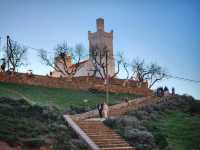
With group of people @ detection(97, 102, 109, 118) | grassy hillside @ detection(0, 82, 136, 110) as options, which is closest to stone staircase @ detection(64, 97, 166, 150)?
group of people @ detection(97, 102, 109, 118)

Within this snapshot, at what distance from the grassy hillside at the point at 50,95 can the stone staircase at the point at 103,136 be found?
29.9ft

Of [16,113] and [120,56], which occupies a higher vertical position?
[120,56]

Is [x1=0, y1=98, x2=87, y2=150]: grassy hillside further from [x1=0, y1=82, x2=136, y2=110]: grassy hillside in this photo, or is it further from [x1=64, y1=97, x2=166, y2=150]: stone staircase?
[x1=0, y1=82, x2=136, y2=110]: grassy hillside

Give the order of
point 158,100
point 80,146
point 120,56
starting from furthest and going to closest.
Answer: point 120,56 < point 158,100 < point 80,146

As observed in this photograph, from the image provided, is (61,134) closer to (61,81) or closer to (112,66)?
(61,81)

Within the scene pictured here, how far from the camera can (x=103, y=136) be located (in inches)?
883

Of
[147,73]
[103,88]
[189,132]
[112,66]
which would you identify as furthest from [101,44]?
[189,132]

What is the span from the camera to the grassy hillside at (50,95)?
3544cm

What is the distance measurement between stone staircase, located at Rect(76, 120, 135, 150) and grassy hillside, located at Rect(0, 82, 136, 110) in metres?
9.11

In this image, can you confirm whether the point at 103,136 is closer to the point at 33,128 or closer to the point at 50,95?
the point at 33,128

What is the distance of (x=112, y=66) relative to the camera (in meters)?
80.6

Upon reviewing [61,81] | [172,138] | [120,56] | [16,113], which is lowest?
[172,138]

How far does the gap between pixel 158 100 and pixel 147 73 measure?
31.8 m

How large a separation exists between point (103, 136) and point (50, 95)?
18.3 m
